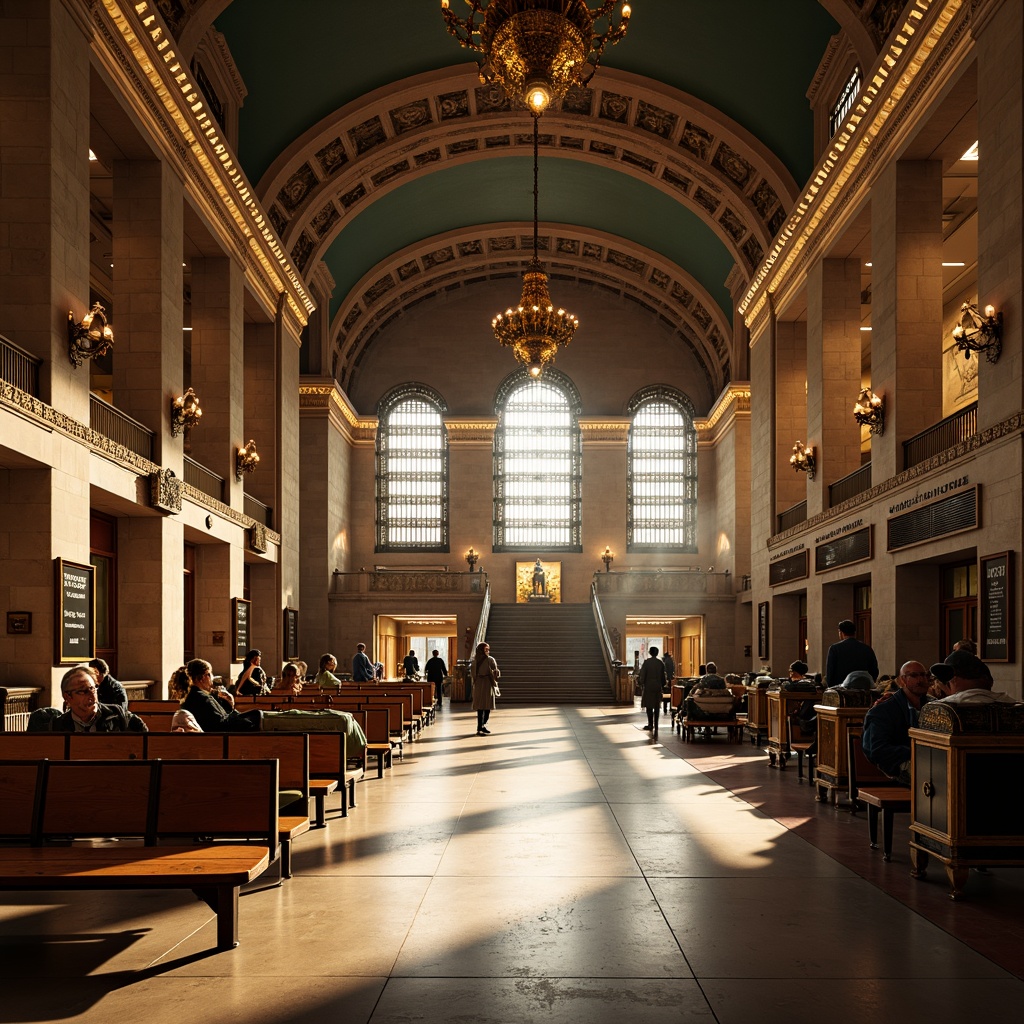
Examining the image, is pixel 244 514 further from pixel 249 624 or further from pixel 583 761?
pixel 583 761

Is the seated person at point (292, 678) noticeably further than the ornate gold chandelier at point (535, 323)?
No

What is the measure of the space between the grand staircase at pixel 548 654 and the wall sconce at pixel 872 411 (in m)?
11.8

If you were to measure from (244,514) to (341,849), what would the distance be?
1423 centimetres

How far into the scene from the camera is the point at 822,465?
19719 millimetres

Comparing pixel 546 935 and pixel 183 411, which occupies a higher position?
pixel 183 411

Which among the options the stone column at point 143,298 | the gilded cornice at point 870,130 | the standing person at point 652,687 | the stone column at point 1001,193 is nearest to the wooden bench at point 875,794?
the stone column at point 1001,193

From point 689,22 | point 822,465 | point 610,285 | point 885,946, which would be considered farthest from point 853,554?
point 610,285

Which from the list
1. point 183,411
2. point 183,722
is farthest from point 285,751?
point 183,411

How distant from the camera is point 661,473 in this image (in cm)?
3638

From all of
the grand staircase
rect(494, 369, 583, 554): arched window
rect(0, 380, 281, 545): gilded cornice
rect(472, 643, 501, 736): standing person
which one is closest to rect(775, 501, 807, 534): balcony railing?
the grand staircase

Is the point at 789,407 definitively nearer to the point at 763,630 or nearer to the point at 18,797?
the point at 763,630

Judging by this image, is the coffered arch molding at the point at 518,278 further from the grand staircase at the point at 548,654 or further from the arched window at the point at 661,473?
the grand staircase at the point at 548,654

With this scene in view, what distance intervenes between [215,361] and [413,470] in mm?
17111

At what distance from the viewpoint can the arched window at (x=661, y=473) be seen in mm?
36188
